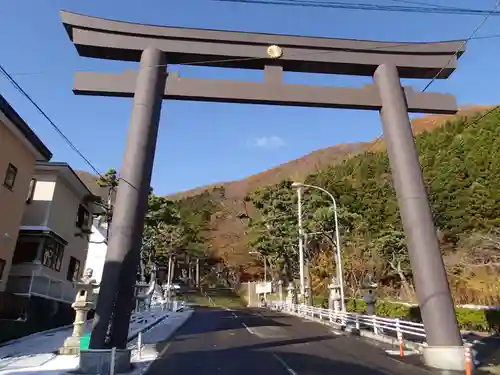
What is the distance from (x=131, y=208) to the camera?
11211 mm

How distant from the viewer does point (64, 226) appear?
23094 millimetres

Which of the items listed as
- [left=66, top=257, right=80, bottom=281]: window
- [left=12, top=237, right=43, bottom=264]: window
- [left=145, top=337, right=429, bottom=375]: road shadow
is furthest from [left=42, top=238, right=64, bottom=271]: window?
[left=145, top=337, right=429, bottom=375]: road shadow

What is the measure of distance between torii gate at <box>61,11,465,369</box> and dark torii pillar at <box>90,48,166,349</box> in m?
0.03

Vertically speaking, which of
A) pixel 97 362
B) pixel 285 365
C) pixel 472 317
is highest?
pixel 472 317

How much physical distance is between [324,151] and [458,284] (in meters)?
159

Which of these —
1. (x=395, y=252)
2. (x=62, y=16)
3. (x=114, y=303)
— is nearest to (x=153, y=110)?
(x=62, y=16)

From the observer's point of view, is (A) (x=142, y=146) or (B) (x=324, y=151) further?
(B) (x=324, y=151)

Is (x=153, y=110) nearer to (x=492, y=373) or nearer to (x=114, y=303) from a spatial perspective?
(x=114, y=303)

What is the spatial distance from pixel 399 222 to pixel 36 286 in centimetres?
4149

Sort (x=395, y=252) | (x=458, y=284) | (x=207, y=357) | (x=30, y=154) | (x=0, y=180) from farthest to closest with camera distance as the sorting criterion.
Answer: (x=395, y=252) < (x=458, y=284) < (x=30, y=154) < (x=0, y=180) < (x=207, y=357)

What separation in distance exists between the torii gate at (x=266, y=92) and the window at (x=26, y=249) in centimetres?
1087

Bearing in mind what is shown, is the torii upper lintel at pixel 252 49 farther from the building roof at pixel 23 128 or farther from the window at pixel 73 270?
the window at pixel 73 270

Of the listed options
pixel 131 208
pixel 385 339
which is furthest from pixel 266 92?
pixel 385 339

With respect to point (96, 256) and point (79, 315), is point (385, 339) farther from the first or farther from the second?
point (96, 256)
